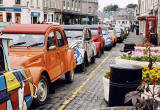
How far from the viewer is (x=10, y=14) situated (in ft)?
159

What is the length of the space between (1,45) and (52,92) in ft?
13.3

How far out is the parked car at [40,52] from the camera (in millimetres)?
7297

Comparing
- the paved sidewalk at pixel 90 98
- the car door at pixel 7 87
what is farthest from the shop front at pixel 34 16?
the car door at pixel 7 87

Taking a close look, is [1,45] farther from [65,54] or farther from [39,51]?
[65,54]

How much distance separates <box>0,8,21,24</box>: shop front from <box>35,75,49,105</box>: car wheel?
137 ft

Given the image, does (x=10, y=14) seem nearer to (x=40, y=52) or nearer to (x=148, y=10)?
(x=148, y=10)

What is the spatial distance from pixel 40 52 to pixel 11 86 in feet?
9.27

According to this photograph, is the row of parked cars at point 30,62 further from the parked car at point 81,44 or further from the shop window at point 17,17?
the shop window at point 17,17

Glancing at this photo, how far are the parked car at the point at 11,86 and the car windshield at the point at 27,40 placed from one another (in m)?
2.30

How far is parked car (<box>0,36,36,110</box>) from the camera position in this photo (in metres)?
5.01

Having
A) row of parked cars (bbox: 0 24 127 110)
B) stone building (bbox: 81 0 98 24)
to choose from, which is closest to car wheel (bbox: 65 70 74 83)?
row of parked cars (bbox: 0 24 127 110)

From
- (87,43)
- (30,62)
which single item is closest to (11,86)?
(30,62)

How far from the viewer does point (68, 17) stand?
2761 inches

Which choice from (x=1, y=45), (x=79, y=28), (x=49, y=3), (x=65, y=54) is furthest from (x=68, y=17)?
(x=1, y=45)
